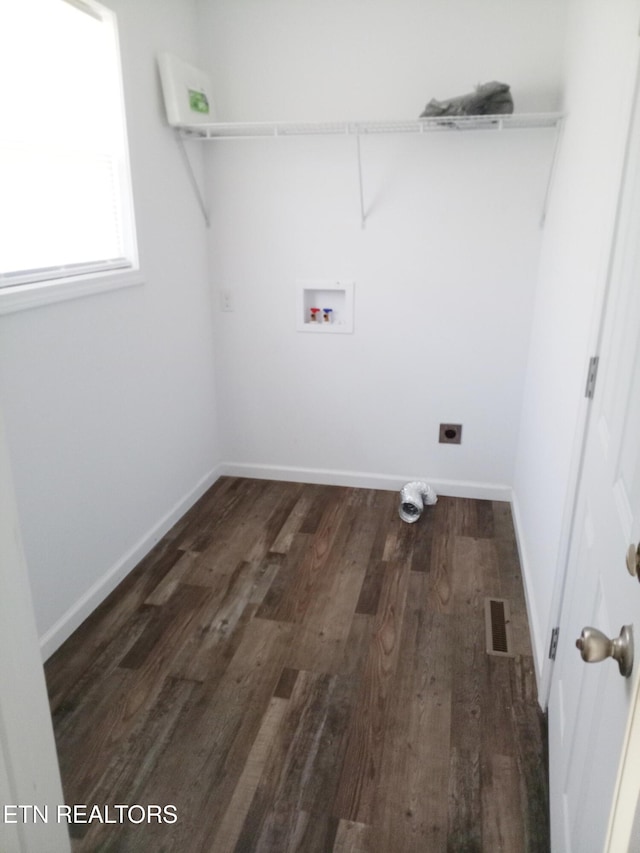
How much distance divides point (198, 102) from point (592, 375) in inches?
82.9

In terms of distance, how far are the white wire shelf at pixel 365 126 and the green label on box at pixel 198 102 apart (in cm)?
7

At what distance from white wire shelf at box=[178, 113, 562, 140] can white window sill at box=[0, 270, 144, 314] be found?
82 centimetres

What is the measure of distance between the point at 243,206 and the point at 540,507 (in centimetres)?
200

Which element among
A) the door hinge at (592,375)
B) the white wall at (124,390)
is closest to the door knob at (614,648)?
the door hinge at (592,375)

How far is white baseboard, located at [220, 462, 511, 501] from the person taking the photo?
319 cm

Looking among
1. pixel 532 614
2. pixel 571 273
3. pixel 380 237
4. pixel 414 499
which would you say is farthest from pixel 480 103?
pixel 532 614

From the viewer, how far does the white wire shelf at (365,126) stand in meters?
2.42

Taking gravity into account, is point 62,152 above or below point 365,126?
below

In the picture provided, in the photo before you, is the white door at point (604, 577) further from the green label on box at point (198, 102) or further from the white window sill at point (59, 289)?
the green label on box at point (198, 102)

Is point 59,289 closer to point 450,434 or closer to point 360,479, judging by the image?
point 360,479

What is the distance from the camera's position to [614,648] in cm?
74

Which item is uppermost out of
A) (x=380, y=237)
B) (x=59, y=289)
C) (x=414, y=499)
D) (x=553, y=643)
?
(x=380, y=237)

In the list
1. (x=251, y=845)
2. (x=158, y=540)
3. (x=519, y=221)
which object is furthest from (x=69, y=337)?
(x=519, y=221)

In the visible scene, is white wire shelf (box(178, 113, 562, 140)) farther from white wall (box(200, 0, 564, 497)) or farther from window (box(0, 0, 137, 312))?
window (box(0, 0, 137, 312))
